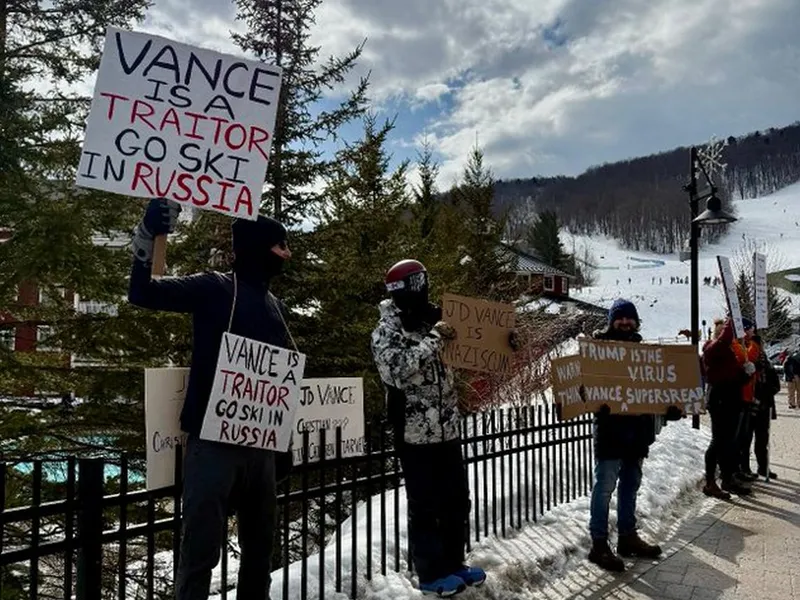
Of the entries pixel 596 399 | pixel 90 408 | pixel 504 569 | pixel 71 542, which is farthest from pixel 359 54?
pixel 71 542

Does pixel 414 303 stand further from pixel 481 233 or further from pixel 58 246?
pixel 481 233

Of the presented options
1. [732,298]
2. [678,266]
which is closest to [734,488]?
[732,298]

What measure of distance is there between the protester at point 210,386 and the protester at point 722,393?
5987mm

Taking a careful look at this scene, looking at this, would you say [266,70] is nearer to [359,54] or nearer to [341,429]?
[341,429]

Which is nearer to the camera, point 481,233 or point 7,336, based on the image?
point 7,336

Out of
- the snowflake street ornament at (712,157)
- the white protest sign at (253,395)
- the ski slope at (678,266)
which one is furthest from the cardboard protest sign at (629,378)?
the ski slope at (678,266)

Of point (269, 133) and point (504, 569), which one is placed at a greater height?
point (269, 133)

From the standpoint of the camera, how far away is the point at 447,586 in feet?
12.8

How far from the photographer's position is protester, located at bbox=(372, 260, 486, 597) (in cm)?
390

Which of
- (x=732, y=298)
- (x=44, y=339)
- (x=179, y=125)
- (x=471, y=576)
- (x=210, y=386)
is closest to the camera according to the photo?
(x=210, y=386)

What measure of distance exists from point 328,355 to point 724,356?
17.1ft

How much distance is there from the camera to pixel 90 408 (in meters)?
7.75

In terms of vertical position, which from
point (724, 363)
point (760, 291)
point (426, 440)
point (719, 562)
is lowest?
point (719, 562)

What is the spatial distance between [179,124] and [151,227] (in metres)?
0.70
